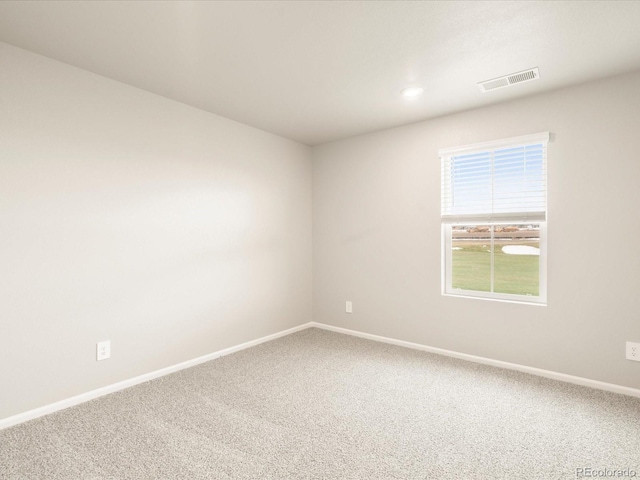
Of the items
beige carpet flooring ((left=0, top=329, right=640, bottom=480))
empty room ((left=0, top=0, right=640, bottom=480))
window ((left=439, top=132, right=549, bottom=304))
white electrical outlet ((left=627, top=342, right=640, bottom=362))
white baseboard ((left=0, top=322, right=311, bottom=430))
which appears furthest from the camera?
window ((left=439, top=132, right=549, bottom=304))

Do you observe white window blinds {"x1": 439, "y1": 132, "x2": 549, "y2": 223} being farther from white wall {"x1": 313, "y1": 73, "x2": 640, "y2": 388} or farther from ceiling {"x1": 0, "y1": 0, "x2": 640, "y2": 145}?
ceiling {"x1": 0, "y1": 0, "x2": 640, "y2": 145}

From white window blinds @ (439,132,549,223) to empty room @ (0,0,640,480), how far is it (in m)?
0.02

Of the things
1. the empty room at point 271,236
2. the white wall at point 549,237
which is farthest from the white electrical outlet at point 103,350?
the white wall at point 549,237

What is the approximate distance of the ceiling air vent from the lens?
245 centimetres

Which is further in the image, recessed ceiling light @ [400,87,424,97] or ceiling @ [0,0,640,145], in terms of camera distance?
recessed ceiling light @ [400,87,424,97]

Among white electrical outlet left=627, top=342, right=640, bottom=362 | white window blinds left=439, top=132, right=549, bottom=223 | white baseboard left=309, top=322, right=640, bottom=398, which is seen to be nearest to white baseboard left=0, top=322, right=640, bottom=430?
white baseboard left=309, top=322, right=640, bottom=398

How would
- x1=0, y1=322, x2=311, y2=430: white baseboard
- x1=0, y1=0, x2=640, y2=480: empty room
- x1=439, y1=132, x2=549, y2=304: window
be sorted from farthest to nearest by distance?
x1=439, y1=132, x2=549, y2=304: window, x1=0, y1=322, x2=311, y2=430: white baseboard, x1=0, y1=0, x2=640, y2=480: empty room

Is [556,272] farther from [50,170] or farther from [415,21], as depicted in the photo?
[50,170]

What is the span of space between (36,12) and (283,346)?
3192 millimetres

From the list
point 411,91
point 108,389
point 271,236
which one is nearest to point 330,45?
point 411,91

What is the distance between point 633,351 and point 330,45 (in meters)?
3.02

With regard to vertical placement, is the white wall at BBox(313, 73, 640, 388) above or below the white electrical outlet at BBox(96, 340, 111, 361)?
above

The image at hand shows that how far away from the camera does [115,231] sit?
256 cm

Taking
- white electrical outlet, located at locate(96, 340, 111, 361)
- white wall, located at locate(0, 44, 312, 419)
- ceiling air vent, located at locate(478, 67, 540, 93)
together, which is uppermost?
ceiling air vent, located at locate(478, 67, 540, 93)
